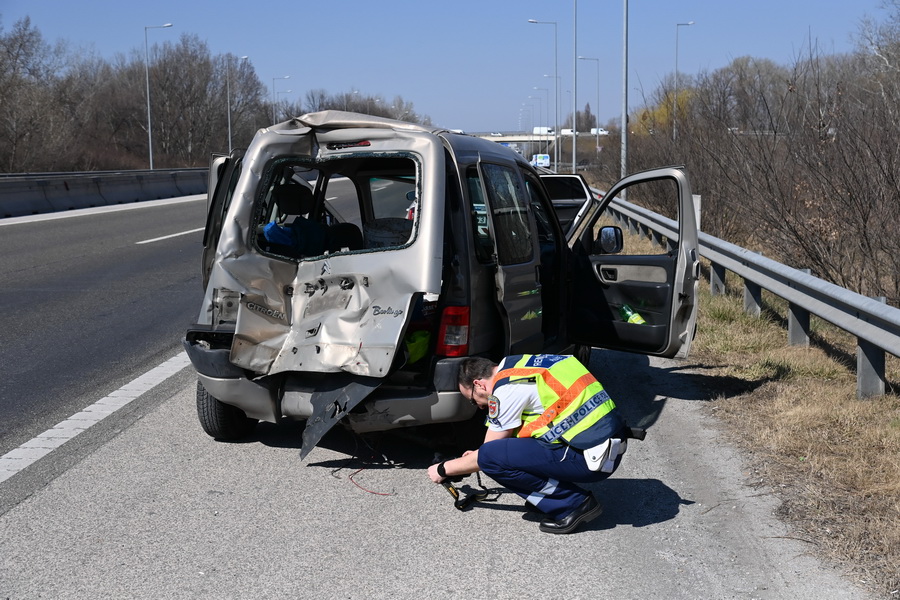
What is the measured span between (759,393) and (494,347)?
7.93 feet

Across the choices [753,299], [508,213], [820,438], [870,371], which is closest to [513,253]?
[508,213]

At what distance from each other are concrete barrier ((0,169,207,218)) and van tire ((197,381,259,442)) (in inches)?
803

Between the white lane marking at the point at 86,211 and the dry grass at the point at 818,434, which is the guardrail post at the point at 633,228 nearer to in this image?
the dry grass at the point at 818,434

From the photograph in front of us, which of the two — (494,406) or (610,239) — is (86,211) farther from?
(494,406)

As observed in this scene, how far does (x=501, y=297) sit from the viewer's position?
17.6 feet

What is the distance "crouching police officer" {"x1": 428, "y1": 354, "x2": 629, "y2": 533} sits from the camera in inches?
177

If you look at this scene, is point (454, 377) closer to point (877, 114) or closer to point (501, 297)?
point (501, 297)

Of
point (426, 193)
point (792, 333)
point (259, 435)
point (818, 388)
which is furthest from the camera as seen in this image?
point (792, 333)

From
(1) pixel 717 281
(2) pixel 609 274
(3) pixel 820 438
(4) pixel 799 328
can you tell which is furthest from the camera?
(1) pixel 717 281

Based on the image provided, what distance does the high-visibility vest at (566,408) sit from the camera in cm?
448

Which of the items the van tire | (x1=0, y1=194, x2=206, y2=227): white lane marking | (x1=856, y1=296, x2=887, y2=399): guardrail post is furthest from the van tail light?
(x1=0, y1=194, x2=206, y2=227): white lane marking

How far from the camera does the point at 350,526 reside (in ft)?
14.9

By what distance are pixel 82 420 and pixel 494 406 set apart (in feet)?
10.2

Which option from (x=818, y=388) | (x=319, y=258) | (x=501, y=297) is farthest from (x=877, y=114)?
(x=319, y=258)
